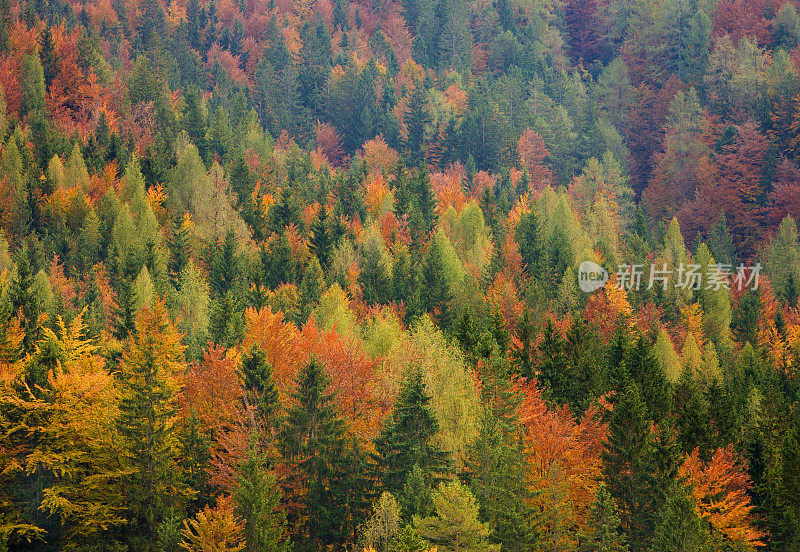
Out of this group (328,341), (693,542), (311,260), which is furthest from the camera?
(311,260)

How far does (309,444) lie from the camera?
47.6 metres

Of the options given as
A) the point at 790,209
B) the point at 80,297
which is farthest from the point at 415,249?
the point at 790,209

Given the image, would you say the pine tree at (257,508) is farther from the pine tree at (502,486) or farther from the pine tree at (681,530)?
the pine tree at (681,530)

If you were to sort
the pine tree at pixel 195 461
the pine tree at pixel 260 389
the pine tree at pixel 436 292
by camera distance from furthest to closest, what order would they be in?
the pine tree at pixel 436 292 → the pine tree at pixel 260 389 → the pine tree at pixel 195 461

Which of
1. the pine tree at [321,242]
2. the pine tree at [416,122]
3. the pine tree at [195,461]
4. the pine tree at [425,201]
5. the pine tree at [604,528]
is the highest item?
the pine tree at [416,122]

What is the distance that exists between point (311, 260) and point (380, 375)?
33.0 meters

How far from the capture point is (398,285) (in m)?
82.1

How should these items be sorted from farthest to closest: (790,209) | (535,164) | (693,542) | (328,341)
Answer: (535,164)
(790,209)
(328,341)
(693,542)

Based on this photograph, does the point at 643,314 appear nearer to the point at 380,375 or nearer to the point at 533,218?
the point at 533,218

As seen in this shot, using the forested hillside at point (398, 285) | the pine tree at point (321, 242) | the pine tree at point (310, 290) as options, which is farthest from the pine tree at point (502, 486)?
the pine tree at point (321, 242)

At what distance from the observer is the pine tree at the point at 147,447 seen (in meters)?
45.6

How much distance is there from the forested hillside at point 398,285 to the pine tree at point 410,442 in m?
0.16

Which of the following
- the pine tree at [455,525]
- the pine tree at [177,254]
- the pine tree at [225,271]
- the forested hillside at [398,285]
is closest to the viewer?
the pine tree at [455,525]

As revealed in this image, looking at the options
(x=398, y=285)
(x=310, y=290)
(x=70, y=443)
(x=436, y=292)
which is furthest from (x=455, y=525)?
(x=398, y=285)
